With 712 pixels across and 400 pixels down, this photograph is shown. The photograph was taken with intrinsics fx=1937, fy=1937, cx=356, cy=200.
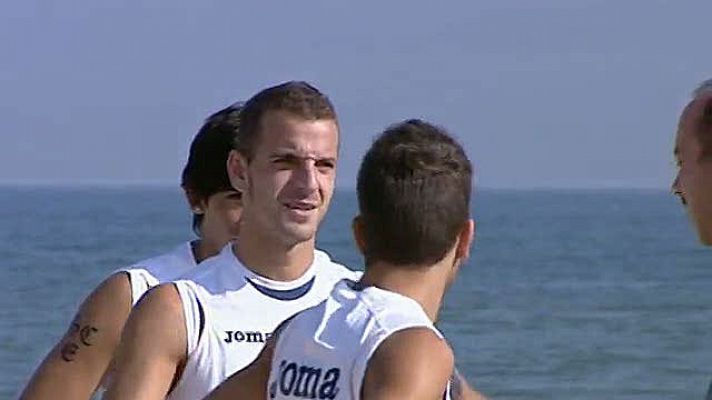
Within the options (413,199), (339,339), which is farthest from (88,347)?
(413,199)

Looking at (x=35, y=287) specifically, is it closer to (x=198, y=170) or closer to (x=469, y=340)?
(x=469, y=340)

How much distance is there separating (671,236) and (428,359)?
80.1 meters

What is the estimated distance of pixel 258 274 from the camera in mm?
4387

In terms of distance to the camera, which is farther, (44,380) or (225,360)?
(44,380)

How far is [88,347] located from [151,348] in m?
0.54

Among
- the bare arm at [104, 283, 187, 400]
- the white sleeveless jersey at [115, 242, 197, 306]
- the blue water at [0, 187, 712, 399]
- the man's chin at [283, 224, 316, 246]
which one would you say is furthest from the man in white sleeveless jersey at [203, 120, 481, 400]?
the blue water at [0, 187, 712, 399]

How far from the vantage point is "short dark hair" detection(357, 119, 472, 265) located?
10.9ft

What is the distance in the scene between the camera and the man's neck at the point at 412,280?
3.41 m

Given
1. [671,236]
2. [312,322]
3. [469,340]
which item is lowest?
[671,236]

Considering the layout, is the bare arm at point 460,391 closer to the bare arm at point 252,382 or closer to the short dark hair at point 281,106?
the bare arm at point 252,382

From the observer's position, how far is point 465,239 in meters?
3.43

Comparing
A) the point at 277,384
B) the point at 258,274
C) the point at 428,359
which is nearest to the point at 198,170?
the point at 258,274

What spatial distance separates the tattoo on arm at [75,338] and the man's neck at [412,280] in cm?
133

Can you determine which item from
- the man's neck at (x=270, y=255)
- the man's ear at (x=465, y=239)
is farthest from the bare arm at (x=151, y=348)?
the man's ear at (x=465, y=239)
